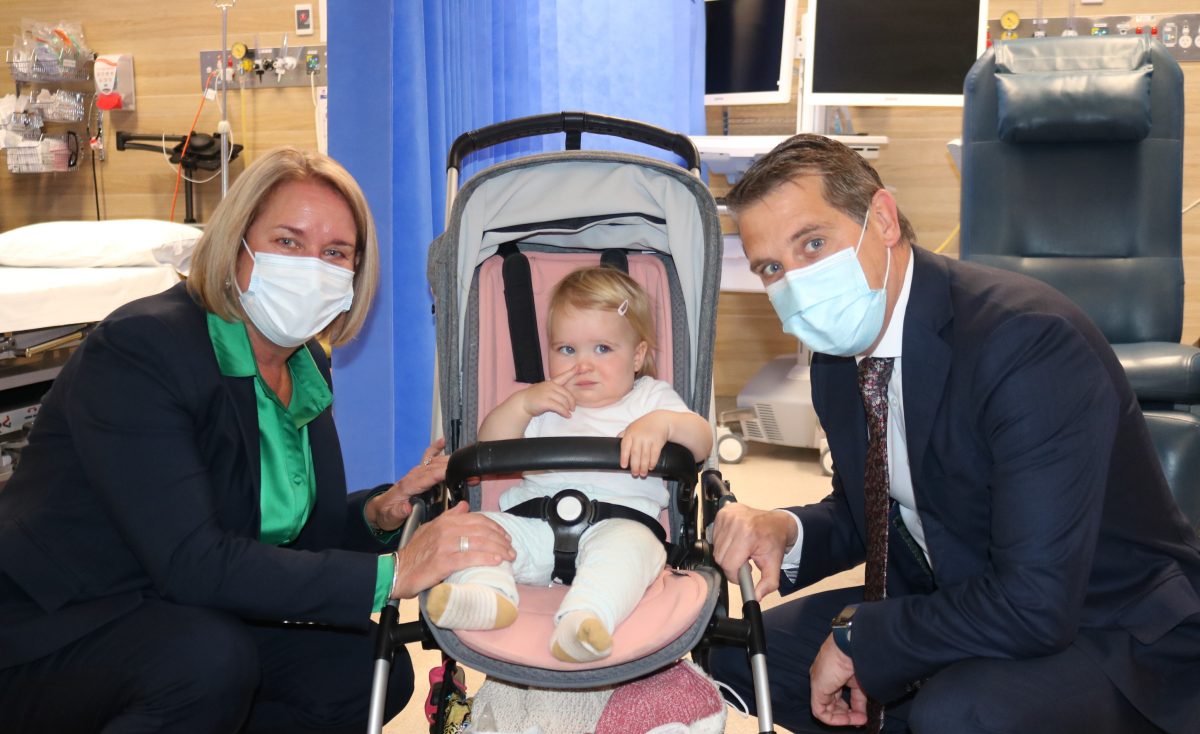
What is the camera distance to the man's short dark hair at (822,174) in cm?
146

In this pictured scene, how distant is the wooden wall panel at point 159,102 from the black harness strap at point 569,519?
368 cm

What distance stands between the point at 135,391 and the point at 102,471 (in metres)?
0.12

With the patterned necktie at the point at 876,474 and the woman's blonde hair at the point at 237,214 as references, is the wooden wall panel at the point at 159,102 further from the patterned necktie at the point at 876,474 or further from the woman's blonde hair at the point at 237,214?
the patterned necktie at the point at 876,474

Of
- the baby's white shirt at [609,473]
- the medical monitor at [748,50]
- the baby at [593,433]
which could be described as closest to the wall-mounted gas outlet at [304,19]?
the medical monitor at [748,50]

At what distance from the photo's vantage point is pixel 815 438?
400 centimetres

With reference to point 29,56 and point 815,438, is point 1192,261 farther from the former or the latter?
point 29,56

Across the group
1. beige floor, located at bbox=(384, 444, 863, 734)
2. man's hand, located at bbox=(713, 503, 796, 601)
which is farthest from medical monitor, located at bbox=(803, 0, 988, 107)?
man's hand, located at bbox=(713, 503, 796, 601)

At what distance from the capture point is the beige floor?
6.86ft

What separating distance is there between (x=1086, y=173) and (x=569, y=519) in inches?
85.2

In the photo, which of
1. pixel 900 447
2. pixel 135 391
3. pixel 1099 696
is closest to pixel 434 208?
pixel 135 391

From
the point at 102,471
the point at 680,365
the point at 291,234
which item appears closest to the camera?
the point at 102,471

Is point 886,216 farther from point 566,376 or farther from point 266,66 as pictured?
point 266,66

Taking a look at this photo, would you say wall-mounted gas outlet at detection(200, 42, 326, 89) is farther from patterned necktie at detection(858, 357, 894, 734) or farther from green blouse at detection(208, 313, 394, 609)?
patterned necktie at detection(858, 357, 894, 734)

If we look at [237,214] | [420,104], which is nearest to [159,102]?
[420,104]
